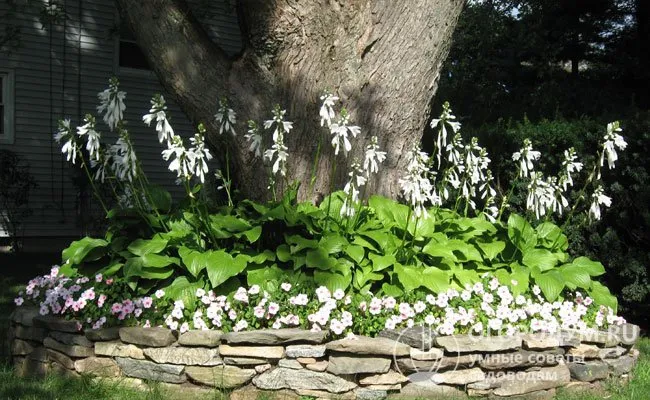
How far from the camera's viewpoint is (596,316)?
4.77 metres

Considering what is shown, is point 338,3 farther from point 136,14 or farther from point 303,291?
point 303,291

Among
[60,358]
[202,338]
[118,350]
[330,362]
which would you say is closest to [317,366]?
[330,362]

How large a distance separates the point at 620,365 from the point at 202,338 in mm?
2745

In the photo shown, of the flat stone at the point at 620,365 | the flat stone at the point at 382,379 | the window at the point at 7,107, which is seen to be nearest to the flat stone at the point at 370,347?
the flat stone at the point at 382,379

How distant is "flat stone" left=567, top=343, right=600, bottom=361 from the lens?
178 inches

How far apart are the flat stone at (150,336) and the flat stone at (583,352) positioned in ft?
8.29

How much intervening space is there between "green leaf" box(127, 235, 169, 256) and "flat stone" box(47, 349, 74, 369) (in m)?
0.79

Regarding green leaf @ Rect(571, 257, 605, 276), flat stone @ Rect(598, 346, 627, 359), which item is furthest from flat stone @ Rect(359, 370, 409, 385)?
green leaf @ Rect(571, 257, 605, 276)

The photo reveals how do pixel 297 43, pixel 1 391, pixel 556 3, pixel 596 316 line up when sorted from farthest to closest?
1. pixel 556 3
2. pixel 297 43
3. pixel 596 316
4. pixel 1 391

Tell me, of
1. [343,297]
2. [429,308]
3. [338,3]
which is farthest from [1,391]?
[338,3]

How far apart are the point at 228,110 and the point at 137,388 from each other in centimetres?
196

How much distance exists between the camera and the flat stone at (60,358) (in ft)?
14.6

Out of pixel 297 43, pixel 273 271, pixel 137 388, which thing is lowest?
pixel 137 388

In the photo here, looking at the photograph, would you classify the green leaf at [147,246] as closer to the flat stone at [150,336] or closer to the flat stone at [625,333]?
the flat stone at [150,336]
